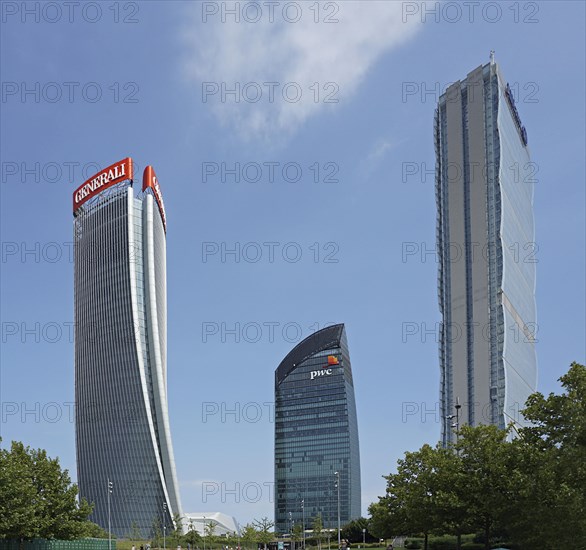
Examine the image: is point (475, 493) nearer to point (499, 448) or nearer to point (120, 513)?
point (499, 448)

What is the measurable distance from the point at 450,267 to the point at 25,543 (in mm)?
117626

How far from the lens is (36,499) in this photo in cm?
7381

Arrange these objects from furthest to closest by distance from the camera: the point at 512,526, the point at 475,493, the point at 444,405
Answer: the point at 444,405 < the point at 475,493 < the point at 512,526

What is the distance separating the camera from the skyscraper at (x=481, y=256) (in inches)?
6358

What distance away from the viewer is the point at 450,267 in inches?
6895

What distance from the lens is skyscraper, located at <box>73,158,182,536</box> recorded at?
170625mm

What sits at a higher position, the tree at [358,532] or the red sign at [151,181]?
the red sign at [151,181]

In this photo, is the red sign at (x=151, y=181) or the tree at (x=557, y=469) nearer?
the tree at (x=557, y=469)

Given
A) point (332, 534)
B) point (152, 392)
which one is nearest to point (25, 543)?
point (152, 392)

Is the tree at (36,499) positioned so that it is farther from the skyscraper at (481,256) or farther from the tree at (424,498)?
the skyscraper at (481,256)

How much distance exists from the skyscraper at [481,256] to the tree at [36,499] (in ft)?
Answer: 313

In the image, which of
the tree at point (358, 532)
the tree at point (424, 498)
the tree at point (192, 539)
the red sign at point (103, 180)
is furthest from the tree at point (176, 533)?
the red sign at point (103, 180)

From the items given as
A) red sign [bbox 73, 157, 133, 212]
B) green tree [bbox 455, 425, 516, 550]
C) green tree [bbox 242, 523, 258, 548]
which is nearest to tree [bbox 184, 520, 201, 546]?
green tree [bbox 242, 523, 258, 548]

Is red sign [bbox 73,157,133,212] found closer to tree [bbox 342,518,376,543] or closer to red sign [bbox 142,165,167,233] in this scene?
red sign [bbox 142,165,167,233]
